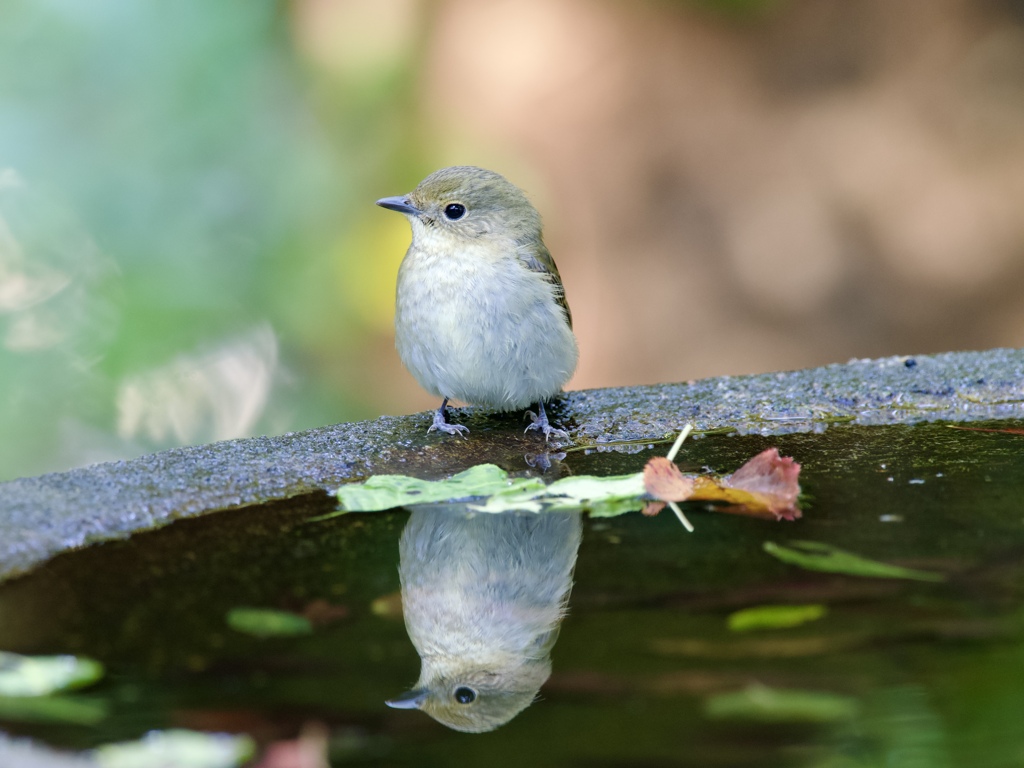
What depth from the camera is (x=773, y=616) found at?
201 centimetres

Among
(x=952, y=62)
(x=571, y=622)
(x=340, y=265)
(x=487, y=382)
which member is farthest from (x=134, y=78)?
(x=952, y=62)

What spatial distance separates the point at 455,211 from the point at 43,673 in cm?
240

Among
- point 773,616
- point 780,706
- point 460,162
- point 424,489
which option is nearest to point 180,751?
point 780,706

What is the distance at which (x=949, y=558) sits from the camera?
2270 millimetres

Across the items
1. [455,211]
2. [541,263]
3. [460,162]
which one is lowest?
[541,263]

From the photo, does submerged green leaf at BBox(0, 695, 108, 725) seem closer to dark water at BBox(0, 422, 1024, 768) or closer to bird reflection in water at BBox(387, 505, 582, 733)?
dark water at BBox(0, 422, 1024, 768)

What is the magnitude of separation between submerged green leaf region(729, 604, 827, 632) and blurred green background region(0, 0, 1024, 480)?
3612 mm

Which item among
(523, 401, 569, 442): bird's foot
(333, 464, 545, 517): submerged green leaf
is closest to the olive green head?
(523, 401, 569, 442): bird's foot

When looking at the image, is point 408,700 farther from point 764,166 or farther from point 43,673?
point 764,166

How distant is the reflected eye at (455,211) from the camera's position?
3.89m

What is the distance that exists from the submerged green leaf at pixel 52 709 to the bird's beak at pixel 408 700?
1.42ft

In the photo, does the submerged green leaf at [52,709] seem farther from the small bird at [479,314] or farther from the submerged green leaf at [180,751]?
the small bird at [479,314]

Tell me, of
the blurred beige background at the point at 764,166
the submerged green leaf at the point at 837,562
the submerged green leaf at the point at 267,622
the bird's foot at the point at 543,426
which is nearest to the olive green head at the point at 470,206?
the bird's foot at the point at 543,426

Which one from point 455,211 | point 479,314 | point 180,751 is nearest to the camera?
point 180,751
